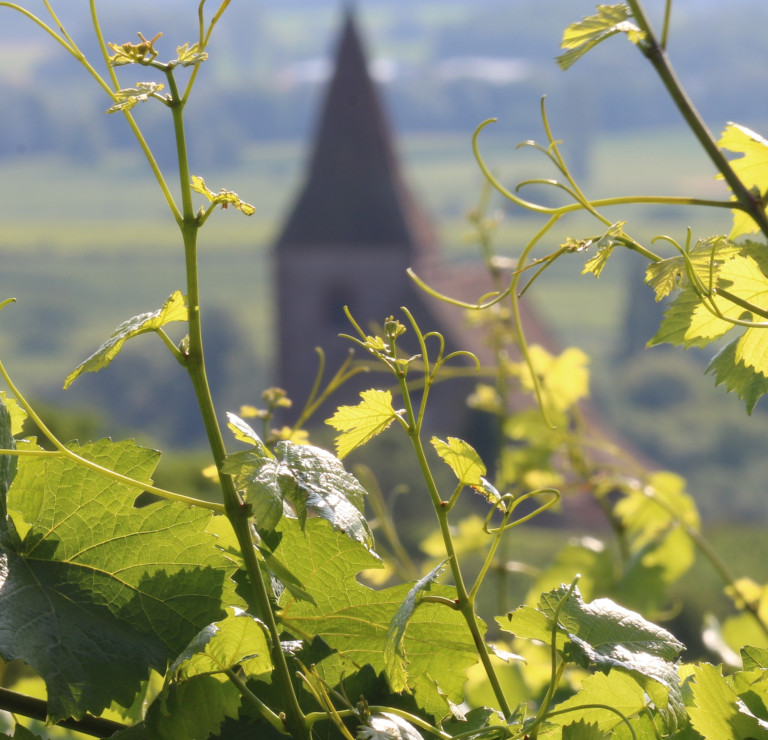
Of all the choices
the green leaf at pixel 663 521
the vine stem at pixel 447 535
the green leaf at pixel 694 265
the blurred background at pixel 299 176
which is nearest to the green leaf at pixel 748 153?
the green leaf at pixel 694 265

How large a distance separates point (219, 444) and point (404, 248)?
1334 centimetres

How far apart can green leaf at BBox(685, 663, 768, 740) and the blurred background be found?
61.1ft

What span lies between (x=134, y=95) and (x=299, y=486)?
10cm

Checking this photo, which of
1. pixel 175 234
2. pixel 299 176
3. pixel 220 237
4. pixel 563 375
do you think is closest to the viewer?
pixel 563 375

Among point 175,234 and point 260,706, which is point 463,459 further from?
point 175,234

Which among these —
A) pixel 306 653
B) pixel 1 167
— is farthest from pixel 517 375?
pixel 1 167

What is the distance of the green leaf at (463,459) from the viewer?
0.24 meters

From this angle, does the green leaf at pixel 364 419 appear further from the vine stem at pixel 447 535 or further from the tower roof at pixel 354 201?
the tower roof at pixel 354 201

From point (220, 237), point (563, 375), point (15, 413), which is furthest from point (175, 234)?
point (15, 413)

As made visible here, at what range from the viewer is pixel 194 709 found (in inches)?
9.9

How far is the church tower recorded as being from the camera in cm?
1335

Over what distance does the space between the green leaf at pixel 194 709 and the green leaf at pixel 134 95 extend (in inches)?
5.6

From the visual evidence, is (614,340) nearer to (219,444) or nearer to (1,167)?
(1,167)

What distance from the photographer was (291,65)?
33500 mm
